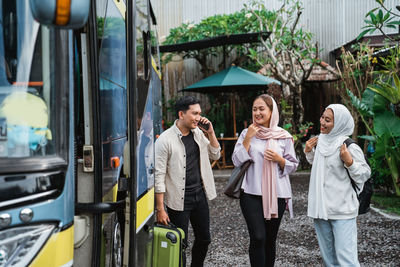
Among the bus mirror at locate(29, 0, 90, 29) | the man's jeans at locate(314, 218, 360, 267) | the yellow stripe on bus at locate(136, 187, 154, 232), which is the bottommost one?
the man's jeans at locate(314, 218, 360, 267)

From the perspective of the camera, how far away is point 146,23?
3.76 m

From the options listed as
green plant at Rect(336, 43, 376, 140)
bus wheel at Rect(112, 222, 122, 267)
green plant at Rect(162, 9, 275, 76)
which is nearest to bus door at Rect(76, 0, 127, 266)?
bus wheel at Rect(112, 222, 122, 267)

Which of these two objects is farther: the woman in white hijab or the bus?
the woman in white hijab

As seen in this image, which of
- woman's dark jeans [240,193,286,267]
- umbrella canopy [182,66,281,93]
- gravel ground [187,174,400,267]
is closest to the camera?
woman's dark jeans [240,193,286,267]

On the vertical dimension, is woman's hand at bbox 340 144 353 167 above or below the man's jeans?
above

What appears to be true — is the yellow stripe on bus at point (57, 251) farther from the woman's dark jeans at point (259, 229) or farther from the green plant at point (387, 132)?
the green plant at point (387, 132)

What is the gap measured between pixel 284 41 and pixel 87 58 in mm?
9600

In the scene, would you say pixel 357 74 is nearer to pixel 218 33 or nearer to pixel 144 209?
pixel 218 33

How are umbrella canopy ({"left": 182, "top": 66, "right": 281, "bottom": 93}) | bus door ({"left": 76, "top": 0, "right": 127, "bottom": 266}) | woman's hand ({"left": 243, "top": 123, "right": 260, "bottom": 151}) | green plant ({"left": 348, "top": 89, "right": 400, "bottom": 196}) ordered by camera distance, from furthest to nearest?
umbrella canopy ({"left": 182, "top": 66, "right": 281, "bottom": 93}) < green plant ({"left": 348, "top": 89, "right": 400, "bottom": 196}) < woman's hand ({"left": 243, "top": 123, "right": 260, "bottom": 151}) < bus door ({"left": 76, "top": 0, "right": 127, "bottom": 266})

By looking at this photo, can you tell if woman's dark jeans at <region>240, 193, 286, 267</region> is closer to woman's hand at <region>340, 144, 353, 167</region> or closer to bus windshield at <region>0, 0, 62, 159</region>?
woman's hand at <region>340, 144, 353, 167</region>

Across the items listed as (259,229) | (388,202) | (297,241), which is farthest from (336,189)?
(388,202)

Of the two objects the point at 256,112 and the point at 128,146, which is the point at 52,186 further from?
the point at 256,112

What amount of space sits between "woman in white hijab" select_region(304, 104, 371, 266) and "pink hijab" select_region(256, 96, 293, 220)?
1.30 feet

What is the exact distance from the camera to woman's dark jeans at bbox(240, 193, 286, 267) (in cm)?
391
